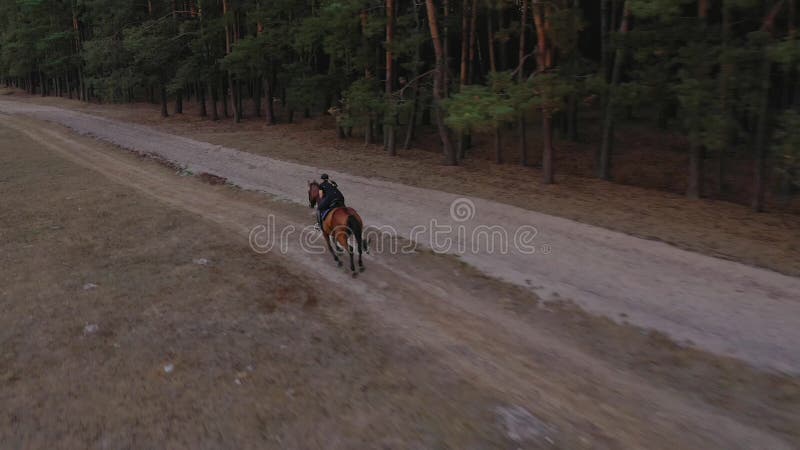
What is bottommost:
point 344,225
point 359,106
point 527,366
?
point 527,366

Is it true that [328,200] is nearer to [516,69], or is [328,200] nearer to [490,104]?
[490,104]

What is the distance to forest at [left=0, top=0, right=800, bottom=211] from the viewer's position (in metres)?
13.7

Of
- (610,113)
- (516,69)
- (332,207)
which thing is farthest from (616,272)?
(610,113)

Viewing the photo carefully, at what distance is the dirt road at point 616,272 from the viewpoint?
6.73m

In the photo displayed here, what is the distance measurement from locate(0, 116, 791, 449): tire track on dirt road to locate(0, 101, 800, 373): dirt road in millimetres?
686

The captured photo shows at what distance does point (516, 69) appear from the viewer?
54.0 ft

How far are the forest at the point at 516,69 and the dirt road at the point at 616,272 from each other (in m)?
3.80

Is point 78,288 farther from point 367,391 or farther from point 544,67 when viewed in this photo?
point 544,67

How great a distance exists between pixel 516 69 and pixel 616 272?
31.4 ft

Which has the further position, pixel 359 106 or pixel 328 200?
pixel 359 106

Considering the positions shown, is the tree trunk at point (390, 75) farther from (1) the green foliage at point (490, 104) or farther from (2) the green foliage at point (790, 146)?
(2) the green foliage at point (790, 146)

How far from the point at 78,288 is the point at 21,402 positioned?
331 cm

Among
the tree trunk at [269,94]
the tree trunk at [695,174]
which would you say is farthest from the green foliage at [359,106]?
the tree trunk at [269,94]

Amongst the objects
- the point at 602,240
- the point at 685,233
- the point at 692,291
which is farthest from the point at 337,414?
the point at 685,233
